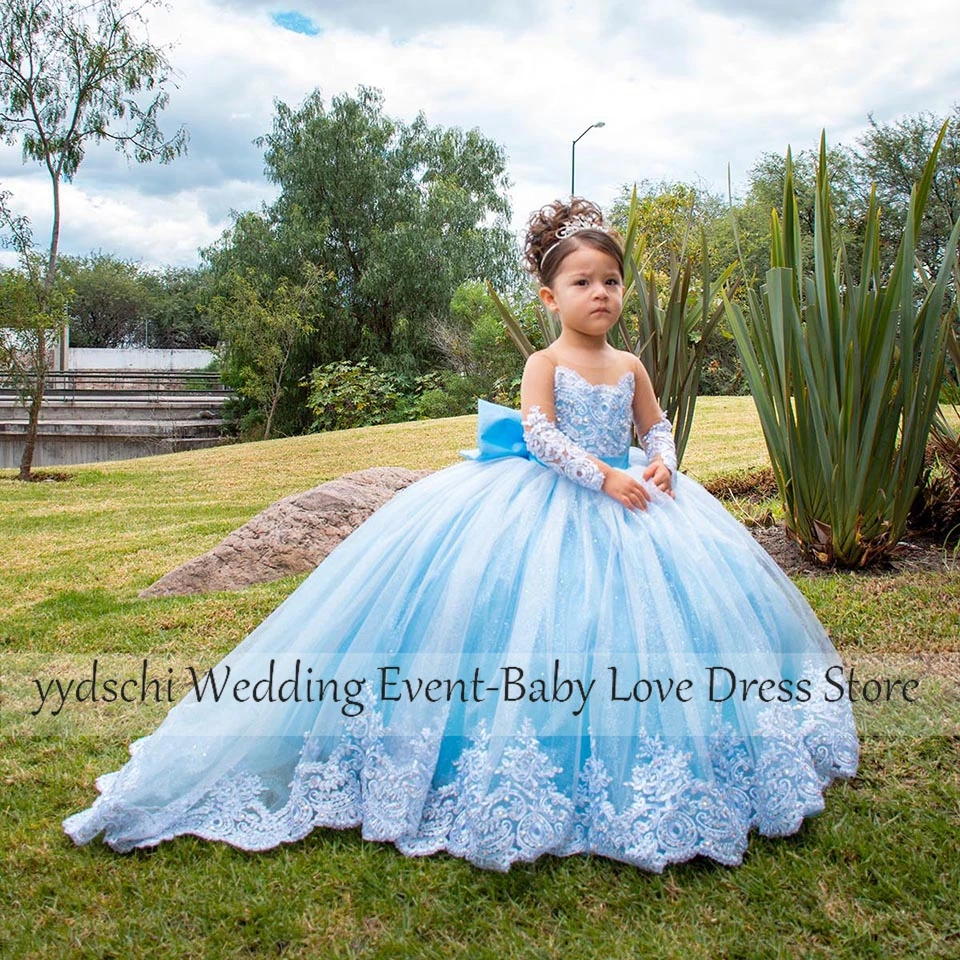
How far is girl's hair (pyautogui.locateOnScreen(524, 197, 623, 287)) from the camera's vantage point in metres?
2.66

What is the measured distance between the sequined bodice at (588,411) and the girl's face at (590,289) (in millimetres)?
161

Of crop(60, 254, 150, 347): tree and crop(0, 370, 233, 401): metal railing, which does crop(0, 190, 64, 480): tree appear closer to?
crop(0, 370, 233, 401): metal railing

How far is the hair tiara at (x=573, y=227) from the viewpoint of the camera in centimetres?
271

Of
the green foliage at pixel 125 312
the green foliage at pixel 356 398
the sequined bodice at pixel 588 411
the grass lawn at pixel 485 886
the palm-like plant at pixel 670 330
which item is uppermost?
the green foliage at pixel 125 312

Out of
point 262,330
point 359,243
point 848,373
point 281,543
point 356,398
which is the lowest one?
point 281,543

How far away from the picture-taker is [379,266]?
2109 centimetres

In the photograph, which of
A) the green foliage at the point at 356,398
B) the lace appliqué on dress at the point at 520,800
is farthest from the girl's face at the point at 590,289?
the green foliage at the point at 356,398

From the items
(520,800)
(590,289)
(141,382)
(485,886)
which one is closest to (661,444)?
(590,289)

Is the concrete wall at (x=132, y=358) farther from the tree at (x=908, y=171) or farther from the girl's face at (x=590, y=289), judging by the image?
the girl's face at (x=590, y=289)

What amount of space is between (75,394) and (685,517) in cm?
2197

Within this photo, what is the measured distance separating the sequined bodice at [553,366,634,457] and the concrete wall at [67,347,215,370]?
1257 inches

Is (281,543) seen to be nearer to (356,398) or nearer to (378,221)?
(356,398)

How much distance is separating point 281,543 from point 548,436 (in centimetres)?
337

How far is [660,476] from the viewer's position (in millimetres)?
2645
